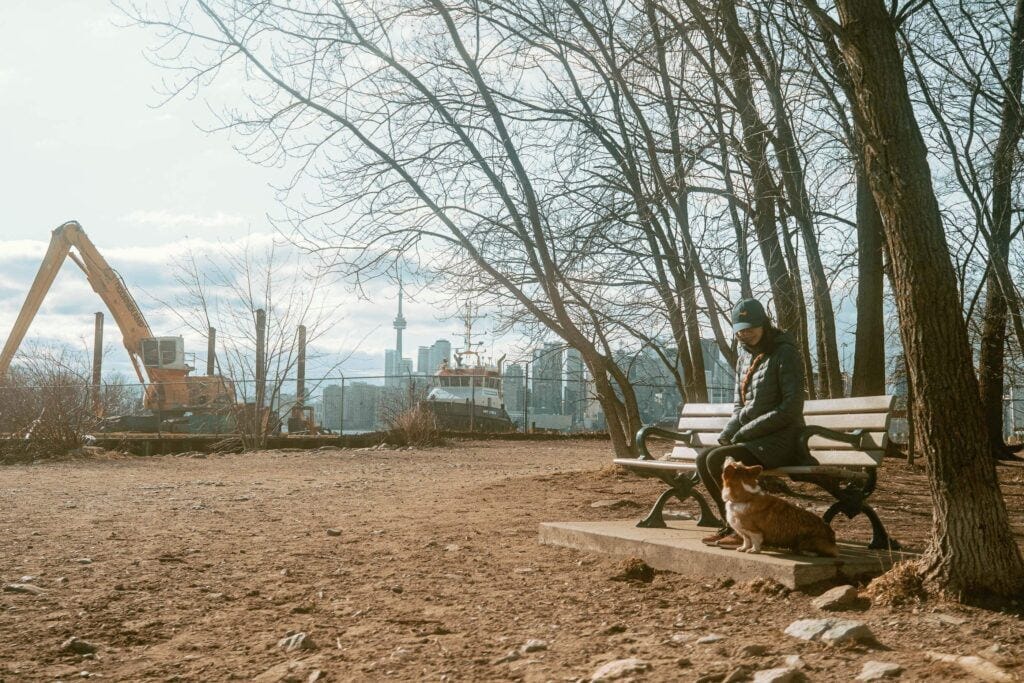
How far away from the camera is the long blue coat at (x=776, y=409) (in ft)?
18.0

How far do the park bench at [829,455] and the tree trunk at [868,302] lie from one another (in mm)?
3941

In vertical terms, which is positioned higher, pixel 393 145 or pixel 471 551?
pixel 393 145

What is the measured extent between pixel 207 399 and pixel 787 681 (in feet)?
85.3

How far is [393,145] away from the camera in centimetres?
1029

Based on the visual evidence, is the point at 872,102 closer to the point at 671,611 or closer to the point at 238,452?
the point at 671,611

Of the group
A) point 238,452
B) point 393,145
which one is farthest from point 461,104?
point 238,452

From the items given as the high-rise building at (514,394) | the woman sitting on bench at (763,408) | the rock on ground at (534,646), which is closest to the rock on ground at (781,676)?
the rock on ground at (534,646)

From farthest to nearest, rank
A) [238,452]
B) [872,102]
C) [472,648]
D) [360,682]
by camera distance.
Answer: [238,452] < [872,102] < [472,648] < [360,682]

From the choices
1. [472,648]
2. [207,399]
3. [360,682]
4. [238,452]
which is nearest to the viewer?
[360,682]

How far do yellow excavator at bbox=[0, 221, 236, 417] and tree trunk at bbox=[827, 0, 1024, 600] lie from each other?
77.7 ft

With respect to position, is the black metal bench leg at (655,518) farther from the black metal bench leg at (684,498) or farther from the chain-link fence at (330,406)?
the chain-link fence at (330,406)

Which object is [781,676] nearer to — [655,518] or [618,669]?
[618,669]

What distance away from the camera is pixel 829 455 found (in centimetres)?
592

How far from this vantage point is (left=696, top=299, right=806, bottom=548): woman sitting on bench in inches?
216
